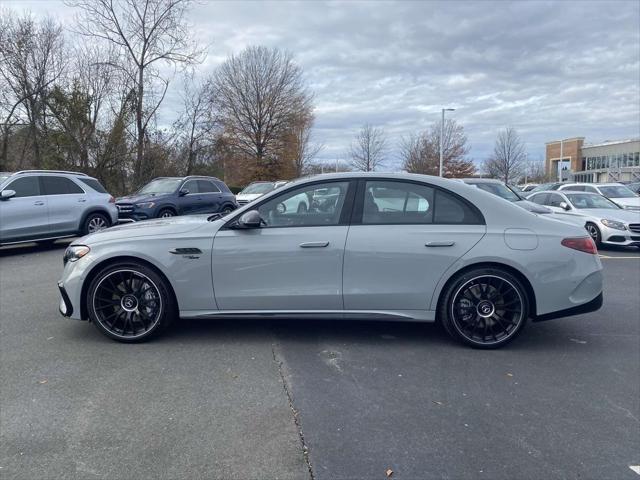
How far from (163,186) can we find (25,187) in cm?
462

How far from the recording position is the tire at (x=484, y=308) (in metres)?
4.38

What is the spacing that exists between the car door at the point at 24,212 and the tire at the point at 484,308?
910 cm

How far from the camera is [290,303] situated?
443 centimetres

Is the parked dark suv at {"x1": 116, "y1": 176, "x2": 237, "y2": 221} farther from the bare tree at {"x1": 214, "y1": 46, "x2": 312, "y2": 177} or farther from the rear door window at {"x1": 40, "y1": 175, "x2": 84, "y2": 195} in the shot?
the bare tree at {"x1": 214, "y1": 46, "x2": 312, "y2": 177}

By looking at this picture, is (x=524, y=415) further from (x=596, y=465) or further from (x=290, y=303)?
(x=290, y=303)

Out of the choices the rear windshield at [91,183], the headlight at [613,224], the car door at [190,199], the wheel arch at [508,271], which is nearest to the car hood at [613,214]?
the headlight at [613,224]

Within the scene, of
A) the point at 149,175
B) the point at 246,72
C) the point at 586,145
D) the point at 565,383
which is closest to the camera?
the point at 565,383

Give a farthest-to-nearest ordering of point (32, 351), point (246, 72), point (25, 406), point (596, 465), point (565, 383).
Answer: point (246, 72) < point (32, 351) < point (565, 383) < point (25, 406) < point (596, 465)

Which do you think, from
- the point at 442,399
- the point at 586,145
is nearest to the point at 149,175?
the point at 442,399

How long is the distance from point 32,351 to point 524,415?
4.10 m

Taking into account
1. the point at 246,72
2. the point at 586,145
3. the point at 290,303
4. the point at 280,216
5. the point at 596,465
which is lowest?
the point at 596,465

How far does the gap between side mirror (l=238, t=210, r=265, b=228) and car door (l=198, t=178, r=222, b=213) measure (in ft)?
36.0

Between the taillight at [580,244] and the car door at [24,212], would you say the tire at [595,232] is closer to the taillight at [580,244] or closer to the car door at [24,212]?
the taillight at [580,244]

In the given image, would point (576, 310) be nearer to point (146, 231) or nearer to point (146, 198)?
point (146, 231)
